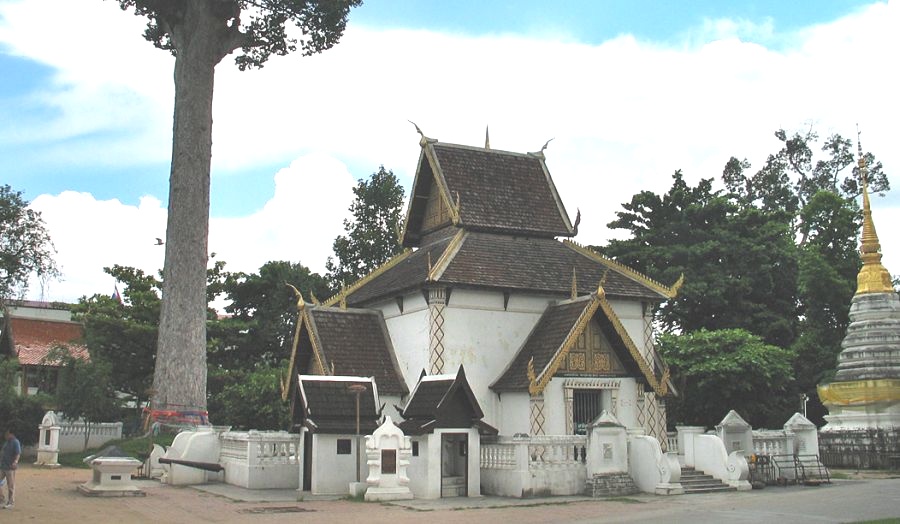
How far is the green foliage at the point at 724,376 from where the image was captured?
34.2 meters

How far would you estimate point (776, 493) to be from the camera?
1980cm

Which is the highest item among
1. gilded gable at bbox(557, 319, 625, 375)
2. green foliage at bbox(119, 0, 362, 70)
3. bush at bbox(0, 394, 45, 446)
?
green foliage at bbox(119, 0, 362, 70)

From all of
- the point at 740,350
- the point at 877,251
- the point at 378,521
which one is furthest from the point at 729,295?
the point at 378,521

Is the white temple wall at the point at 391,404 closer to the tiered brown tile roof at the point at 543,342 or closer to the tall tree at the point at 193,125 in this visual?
the tiered brown tile roof at the point at 543,342

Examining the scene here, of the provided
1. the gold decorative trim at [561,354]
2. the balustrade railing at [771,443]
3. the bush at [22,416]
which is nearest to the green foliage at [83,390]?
the bush at [22,416]

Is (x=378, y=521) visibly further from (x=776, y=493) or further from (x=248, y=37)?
(x=248, y=37)

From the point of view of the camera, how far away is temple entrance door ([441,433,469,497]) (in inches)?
755

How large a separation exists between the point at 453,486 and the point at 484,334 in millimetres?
4673

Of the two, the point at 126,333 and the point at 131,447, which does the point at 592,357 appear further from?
the point at 126,333

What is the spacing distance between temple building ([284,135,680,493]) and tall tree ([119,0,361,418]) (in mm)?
6440

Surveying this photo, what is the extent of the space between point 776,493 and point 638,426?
3.74 meters

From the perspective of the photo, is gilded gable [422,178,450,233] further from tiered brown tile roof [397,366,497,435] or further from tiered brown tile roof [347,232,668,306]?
tiered brown tile roof [397,366,497,435]

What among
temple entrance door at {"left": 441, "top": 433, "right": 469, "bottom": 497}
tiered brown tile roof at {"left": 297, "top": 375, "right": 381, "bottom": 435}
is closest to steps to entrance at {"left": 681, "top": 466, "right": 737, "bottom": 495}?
temple entrance door at {"left": 441, "top": 433, "right": 469, "bottom": 497}

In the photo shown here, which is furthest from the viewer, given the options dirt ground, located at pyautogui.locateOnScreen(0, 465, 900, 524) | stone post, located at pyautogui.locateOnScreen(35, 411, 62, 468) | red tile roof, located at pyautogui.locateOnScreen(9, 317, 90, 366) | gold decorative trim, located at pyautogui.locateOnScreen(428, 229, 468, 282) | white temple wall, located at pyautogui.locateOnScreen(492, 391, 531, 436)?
red tile roof, located at pyautogui.locateOnScreen(9, 317, 90, 366)
